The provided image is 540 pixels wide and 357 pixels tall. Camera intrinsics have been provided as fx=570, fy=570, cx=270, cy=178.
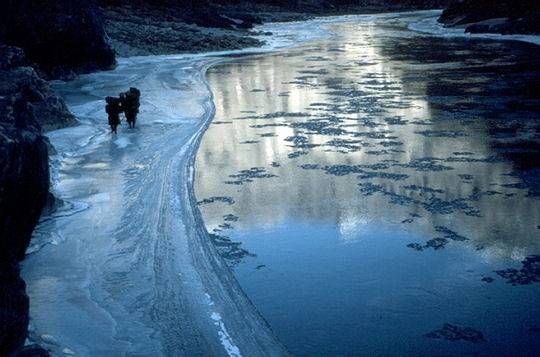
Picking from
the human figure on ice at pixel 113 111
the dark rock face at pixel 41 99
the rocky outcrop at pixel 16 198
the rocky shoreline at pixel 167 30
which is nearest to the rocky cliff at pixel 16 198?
the rocky outcrop at pixel 16 198

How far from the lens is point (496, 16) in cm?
4462

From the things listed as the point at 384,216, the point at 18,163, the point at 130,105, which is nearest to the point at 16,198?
the point at 18,163

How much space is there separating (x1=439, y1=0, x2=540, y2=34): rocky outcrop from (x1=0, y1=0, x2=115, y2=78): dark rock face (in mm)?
25176

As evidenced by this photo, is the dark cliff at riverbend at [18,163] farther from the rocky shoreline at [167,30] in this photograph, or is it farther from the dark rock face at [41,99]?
the rocky shoreline at [167,30]

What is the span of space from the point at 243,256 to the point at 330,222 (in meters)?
1.38

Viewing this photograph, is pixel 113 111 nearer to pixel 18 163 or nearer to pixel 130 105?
pixel 130 105

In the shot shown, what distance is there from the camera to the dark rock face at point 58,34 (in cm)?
2336

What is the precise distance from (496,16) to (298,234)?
4366cm

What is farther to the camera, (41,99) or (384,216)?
(41,99)

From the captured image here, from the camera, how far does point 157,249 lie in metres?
6.58

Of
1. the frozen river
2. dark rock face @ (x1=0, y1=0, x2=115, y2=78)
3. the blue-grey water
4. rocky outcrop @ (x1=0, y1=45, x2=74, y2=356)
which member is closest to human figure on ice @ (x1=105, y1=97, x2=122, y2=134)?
the frozen river

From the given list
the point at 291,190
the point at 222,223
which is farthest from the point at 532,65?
the point at 222,223

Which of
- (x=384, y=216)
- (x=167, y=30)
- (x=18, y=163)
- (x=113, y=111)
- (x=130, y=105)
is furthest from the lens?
(x=167, y=30)

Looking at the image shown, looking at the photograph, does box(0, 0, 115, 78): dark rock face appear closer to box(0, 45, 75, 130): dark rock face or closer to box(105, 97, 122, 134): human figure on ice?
box(0, 45, 75, 130): dark rock face
